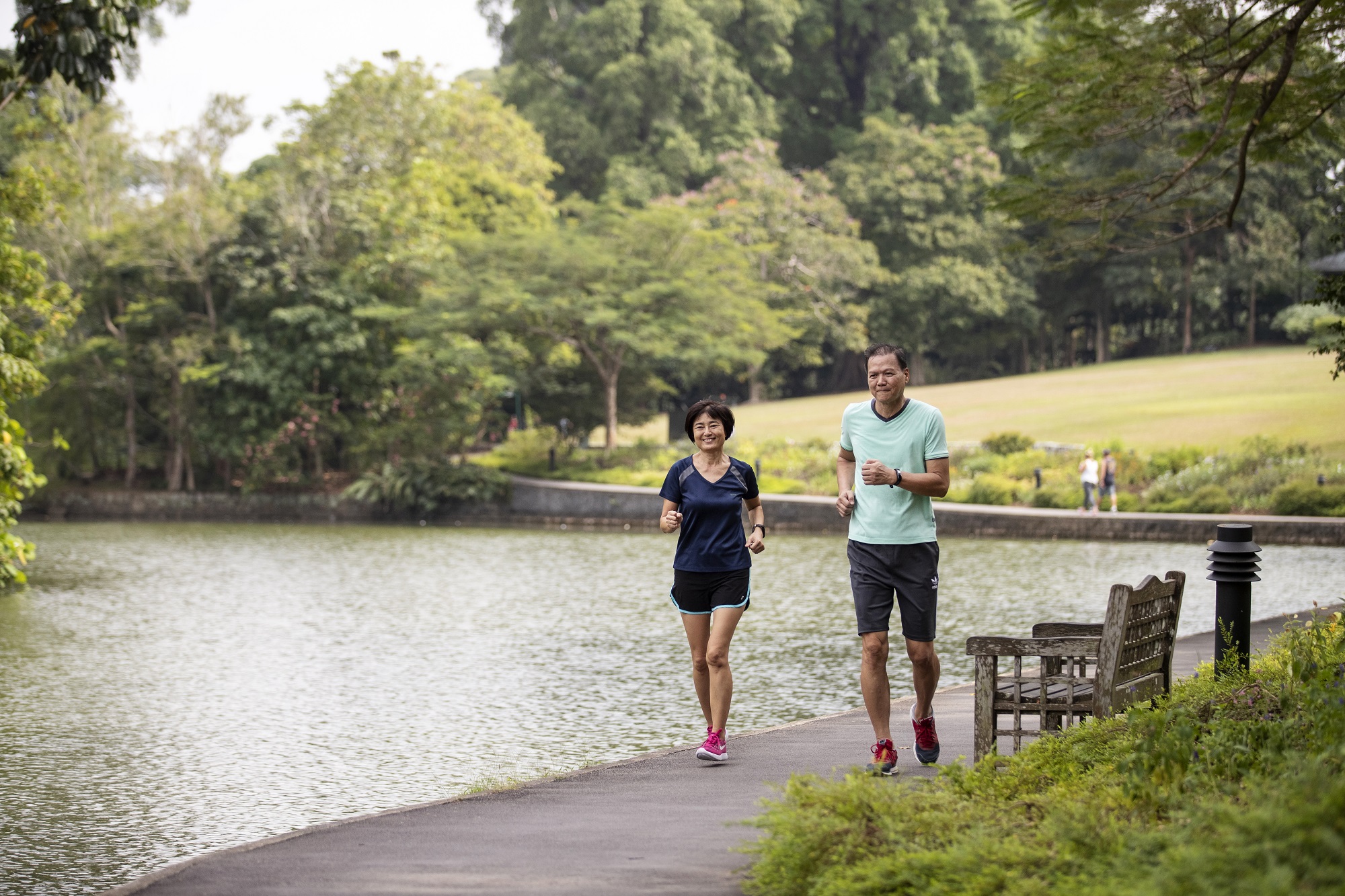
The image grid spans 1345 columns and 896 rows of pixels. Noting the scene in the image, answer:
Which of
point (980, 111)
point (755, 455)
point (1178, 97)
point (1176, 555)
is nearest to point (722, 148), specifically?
point (980, 111)

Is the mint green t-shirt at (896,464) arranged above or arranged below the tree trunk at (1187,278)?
below

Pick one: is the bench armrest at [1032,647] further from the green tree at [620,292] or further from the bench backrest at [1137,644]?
the green tree at [620,292]

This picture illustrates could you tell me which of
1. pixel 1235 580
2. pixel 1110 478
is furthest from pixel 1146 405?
pixel 1235 580

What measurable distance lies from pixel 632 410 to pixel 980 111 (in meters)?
24.9

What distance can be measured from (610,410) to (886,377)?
25.7 metres

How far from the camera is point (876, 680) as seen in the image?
5.69 metres

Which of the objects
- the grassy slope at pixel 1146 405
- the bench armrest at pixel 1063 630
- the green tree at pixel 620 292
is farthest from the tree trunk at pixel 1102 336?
the bench armrest at pixel 1063 630

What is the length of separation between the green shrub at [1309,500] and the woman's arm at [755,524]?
17723 millimetres

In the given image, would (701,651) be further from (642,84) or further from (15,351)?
(642,84)

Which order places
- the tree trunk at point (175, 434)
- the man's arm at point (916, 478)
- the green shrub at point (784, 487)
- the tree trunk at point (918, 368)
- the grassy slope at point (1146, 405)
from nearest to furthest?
the man's arm at point (916, 478), the green shrub at point (784, 487), the grassy slope at point (1146, 405), the tree trunk at point (175, 434), the tree trunk at point (918, 368)

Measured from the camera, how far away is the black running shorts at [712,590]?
6266 millimetres

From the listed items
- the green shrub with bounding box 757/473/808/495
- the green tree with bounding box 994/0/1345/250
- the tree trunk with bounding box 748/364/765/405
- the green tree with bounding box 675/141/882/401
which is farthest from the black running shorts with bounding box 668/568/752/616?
the tree trunk with bounding box 748/364/765/405

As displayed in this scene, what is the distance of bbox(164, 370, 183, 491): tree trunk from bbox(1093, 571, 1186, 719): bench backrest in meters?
29.3

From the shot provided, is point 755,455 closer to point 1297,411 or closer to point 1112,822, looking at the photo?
point 1297,411
